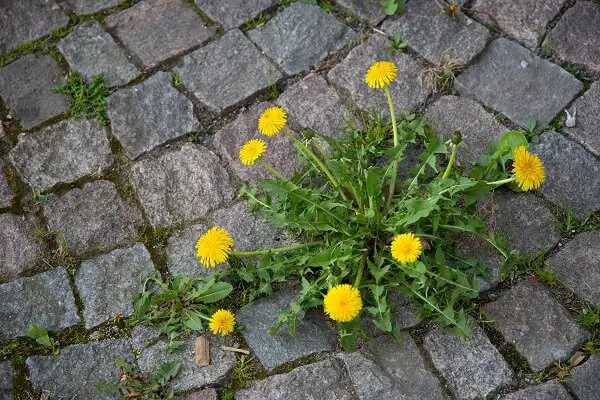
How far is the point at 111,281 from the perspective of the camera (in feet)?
9.28

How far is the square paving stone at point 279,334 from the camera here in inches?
102

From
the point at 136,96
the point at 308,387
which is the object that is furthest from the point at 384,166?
the point at 136,96

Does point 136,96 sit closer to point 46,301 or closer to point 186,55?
point 186,55

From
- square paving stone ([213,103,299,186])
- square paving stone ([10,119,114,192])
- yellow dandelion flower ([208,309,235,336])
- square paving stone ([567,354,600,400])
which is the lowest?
square paving stone ([567,354,600,400])

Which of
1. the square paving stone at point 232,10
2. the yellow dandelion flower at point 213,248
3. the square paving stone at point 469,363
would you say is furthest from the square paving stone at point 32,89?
the square paving stone at point 469,363

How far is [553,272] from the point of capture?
2.68 meters

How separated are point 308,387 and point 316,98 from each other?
4.51 feet

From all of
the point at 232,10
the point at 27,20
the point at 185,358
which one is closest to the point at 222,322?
the point at 185,358

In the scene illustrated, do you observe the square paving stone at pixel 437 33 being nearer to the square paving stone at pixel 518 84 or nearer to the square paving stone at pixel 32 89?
the square paving stone at pixel 518 84

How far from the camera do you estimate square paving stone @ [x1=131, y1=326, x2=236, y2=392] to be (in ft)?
8.38

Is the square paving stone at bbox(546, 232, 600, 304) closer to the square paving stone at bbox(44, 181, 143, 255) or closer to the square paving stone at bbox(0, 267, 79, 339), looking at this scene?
the square paving stone at bbox(44, 181, 143, 255)

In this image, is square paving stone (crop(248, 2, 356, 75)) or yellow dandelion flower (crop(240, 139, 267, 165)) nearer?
yellow dandelion flower (crop(240, 139, 267, 165))

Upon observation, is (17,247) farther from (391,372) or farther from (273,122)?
(391,372)

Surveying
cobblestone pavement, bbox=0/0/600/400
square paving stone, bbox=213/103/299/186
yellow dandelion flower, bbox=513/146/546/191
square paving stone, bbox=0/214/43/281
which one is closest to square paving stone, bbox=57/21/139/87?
cobblestone pavement, bbox=0/0/600/400
